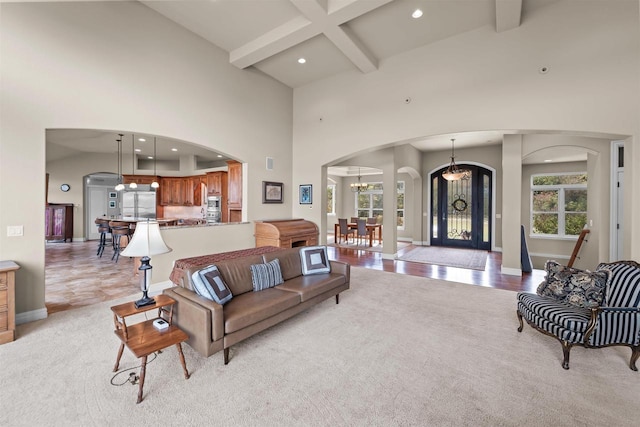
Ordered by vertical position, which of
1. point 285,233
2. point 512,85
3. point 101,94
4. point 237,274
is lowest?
point 237,274

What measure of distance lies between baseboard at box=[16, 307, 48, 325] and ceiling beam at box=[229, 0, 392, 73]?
4932mm

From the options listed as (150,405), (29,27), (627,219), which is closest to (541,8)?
(627,219)

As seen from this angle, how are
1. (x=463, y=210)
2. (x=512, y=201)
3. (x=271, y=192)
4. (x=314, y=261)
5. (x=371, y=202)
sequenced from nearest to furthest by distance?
(x=314, y=261)
(x=512, y=201)
(x=271, y=192)
(x=463, y=210)
(x=371, y=202)

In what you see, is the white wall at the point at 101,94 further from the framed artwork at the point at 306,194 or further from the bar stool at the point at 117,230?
the bar stool at the point at 117,230

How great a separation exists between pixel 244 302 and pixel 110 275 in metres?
4.07

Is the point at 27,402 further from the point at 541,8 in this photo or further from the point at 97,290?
the point at 541,8

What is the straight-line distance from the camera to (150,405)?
1.89 m

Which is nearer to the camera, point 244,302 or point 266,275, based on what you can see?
point 244,302

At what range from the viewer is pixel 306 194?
6.61m

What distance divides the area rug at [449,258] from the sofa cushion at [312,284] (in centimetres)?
384

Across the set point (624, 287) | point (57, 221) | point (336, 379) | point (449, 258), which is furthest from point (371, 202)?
point (57, 221)

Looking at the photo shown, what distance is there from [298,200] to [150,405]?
5156 millimetres

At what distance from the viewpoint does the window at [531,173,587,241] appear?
7.61m

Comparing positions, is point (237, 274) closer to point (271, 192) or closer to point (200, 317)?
point (200, 317)
